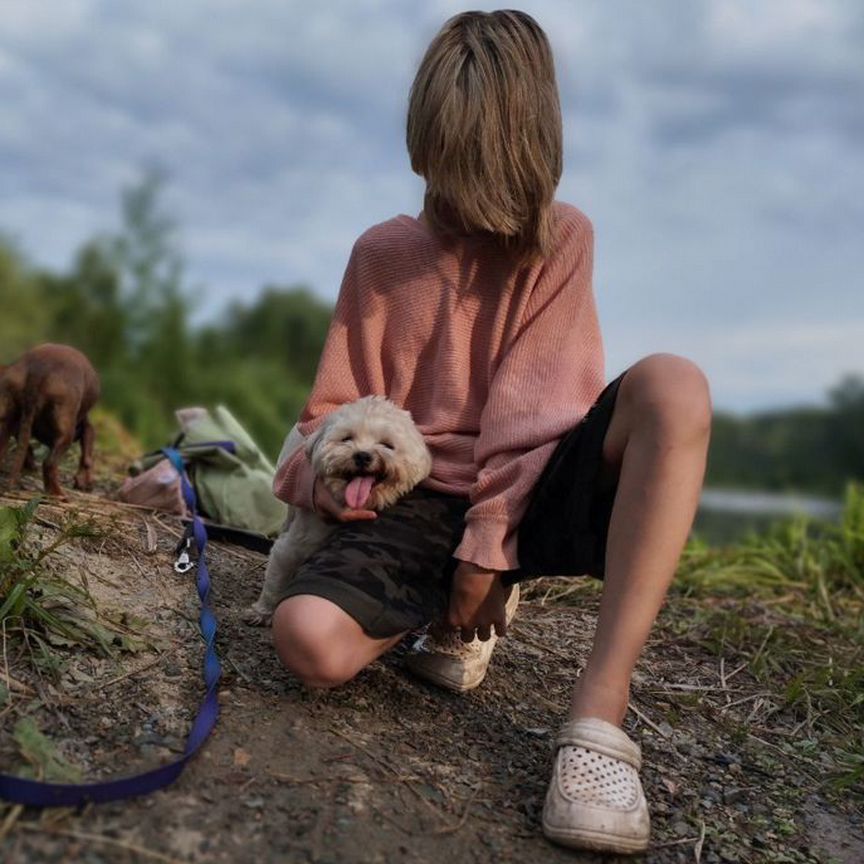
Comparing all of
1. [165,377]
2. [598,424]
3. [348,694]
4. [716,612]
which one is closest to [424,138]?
[598,424]

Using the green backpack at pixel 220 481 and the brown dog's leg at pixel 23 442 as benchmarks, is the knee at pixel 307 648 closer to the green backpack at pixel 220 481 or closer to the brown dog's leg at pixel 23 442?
the green backpack at pixel 220 481

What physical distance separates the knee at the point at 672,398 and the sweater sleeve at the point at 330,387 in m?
0.96

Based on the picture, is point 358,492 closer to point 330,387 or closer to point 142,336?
point 330,387

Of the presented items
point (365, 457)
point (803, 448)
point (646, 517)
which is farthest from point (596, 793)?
point (803, 448)

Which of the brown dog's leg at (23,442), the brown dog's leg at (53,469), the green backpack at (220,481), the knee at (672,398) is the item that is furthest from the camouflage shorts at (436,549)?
the brown dog's leg at (23,442)

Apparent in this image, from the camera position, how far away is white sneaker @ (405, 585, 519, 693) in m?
2.63

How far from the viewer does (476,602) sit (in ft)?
8.05

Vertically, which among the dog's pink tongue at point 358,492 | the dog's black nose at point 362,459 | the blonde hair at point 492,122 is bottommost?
the dog's pink tongue at point 358,492

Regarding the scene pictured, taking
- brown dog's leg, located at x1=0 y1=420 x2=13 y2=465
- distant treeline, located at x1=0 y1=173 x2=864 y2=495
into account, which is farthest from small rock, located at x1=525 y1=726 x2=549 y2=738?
distant treeline, located at x1=0 y1=173 x2=864 y2=495

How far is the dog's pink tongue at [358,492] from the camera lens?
257cm

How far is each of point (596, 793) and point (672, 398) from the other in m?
0.93

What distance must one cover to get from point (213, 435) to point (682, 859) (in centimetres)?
292

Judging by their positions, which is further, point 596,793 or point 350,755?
point 350,755

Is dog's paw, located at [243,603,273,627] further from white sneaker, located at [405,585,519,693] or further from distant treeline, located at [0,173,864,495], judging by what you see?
distant treeline, located at [0,173,864,495]
